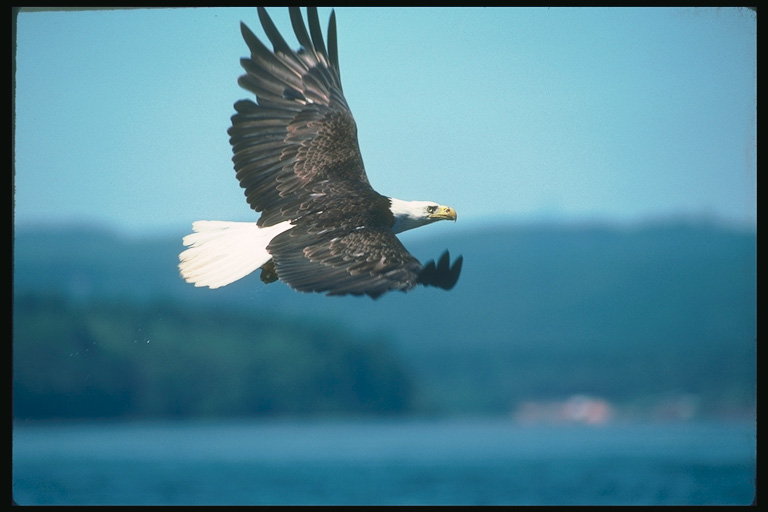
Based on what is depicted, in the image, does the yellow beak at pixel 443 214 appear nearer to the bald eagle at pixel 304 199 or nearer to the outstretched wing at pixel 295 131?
the bald eagle at pixel 304 199

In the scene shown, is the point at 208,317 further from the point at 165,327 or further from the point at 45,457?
the point at 45,457

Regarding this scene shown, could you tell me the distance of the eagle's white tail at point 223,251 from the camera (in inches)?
179

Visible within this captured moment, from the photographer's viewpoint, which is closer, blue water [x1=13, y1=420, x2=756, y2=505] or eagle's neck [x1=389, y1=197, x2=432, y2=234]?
eagle's neck [x1=389, y1=197, x2=432, y2=234]

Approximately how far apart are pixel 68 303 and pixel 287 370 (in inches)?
424

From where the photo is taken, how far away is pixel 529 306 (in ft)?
122

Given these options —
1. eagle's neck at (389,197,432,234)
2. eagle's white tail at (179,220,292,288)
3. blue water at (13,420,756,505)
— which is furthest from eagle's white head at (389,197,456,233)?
blue water at (13,420,756,505)

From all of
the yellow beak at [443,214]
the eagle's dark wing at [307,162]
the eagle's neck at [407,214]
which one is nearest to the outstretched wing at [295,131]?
the eagle's dark wing at [307,162]

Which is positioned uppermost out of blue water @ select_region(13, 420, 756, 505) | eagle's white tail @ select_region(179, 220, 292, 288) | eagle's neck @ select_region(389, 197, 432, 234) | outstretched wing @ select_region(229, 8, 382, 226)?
outstretched wing @ select_region(229, 8, 382, 226)

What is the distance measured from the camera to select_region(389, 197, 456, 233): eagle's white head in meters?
4.89

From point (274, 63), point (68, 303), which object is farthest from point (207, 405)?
point (274, 63)

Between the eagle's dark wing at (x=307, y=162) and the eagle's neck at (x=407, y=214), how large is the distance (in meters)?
0.07

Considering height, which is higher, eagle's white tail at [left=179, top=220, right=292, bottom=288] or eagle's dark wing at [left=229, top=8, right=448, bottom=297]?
eagle's dark wing at [left=229, top=8, right=448, bottom=297]

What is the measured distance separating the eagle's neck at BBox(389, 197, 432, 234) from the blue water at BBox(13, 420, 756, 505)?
7258 millimetres

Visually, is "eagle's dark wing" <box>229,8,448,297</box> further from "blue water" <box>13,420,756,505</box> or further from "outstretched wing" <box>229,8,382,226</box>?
"blue water" <box>13,420,756,505</box>
